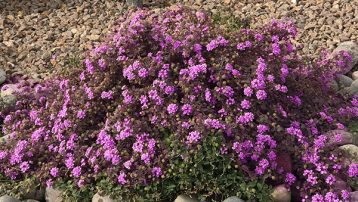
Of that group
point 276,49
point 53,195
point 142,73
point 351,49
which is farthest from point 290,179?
point 351,49

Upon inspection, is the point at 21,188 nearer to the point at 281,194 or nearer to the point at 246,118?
the point at 246,118

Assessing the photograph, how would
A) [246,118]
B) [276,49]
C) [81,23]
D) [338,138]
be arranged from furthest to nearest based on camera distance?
[81,23], [276,49], [338,138], [246,118]

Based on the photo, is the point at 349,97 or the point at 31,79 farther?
the point at 31,79

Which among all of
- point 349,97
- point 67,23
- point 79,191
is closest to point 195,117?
→ point 79,191

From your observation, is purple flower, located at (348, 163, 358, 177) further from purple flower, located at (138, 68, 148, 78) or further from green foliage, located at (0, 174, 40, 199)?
green foliage, located at (0, 174, 40, 199)

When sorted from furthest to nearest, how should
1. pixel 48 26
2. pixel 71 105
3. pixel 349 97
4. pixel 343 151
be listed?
pixel 48 26 < pixel 349 97 < pixel 71 105 < pixel 343 151

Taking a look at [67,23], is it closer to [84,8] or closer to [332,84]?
[84,8]
